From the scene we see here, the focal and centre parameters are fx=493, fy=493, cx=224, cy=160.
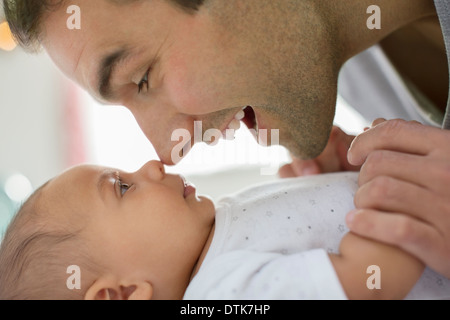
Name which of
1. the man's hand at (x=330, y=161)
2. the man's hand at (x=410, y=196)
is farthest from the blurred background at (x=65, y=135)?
the man's hand at (x=410, y=196)

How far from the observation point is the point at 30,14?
135 centimetres

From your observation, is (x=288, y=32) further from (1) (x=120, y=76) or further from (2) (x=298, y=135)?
(1) (x=120, y=76)

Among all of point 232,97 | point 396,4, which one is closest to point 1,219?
point 232,97

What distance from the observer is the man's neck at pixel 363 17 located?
1.53 metres

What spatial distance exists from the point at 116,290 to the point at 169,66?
59 centimetres

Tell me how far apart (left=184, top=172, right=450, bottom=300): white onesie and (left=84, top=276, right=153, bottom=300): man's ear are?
0.45ft

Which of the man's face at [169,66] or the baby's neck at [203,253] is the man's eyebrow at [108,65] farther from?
the baby's neck at [203,253]

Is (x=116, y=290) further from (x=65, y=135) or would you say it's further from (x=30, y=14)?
(x=65, y=135)

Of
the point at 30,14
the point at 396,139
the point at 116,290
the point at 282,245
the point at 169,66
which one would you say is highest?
the point at 30,14

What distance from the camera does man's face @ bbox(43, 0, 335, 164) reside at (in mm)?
1272

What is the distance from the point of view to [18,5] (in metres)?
1.37

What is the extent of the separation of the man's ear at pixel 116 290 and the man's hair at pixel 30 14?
2.33ft

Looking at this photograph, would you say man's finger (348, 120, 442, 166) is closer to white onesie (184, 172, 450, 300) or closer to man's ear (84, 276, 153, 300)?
white onesie (184, 172, 450, 300)

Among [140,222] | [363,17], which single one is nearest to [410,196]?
[140,222]
